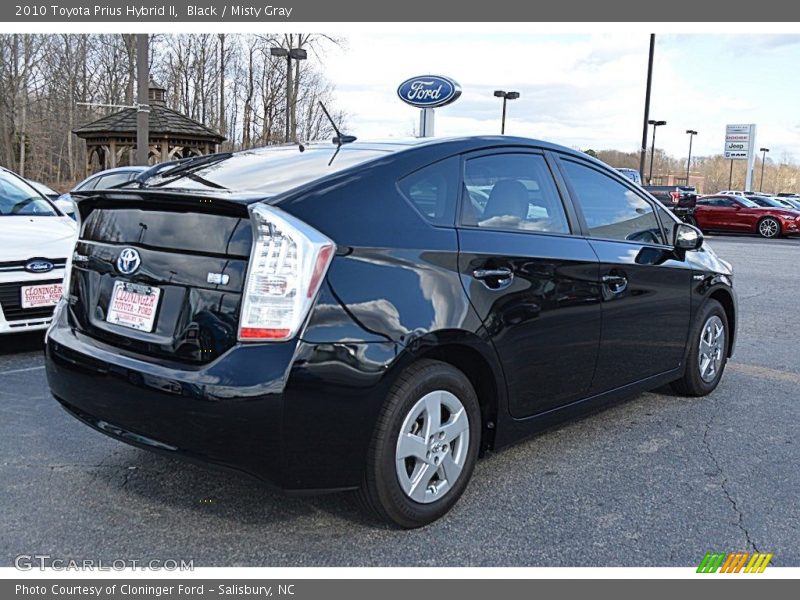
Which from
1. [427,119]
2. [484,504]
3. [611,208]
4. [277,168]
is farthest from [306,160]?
[427,119]

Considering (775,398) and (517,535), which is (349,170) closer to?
(517,535)

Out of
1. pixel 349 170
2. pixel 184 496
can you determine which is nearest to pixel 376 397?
pixel 349 170

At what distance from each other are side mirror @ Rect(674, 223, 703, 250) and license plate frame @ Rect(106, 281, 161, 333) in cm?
319

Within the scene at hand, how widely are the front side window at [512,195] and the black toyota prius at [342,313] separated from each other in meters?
0.01

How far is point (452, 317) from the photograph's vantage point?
3.06 meters

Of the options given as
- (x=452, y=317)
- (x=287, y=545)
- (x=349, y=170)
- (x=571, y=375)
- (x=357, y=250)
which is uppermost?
(x=349, y=170)

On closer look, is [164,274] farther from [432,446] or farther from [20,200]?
[20,200]

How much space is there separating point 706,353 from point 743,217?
23.7 m

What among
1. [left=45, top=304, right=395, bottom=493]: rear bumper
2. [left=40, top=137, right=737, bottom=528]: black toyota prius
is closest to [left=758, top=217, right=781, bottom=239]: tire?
[left=40, top=137, right=737, bottom=528]: black toyota prius

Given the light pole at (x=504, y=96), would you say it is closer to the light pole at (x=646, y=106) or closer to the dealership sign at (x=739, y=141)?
the light pole at (x=646, y=106)

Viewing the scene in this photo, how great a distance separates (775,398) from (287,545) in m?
3.73

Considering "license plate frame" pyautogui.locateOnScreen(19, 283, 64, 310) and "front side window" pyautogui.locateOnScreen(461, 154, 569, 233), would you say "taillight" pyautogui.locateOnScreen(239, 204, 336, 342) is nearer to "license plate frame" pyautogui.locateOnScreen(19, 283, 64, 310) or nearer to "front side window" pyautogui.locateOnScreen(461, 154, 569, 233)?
"front side window" pyautogui.locateOnScreen(461, 154, 569, 233)

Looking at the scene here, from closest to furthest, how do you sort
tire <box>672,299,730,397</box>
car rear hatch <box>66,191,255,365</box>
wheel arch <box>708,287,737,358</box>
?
car rear hatch <box>66,191,255,365</box>
tire <box>672,299,730,397</box>
wheel arch <box>708,287,737,358</box>

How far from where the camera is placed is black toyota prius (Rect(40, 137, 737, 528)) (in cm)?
268
